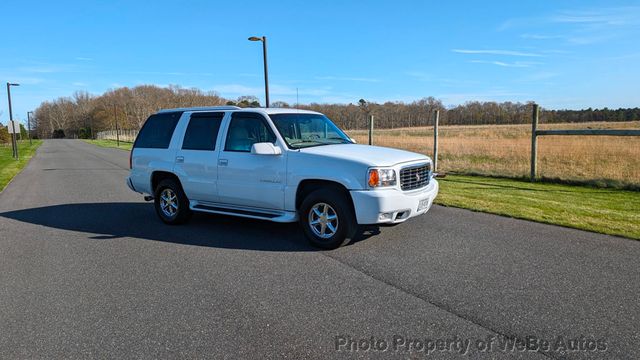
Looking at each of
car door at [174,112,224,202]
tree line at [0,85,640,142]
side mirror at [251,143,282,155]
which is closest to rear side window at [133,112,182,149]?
car door at [174,112,224,202]

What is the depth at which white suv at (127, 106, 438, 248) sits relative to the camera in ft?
18.7

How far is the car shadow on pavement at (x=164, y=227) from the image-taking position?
642 centimetres

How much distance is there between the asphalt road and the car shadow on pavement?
6 cm

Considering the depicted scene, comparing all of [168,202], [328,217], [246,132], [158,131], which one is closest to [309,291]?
[328,217]

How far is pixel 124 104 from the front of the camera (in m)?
126

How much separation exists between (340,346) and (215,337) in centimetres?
97

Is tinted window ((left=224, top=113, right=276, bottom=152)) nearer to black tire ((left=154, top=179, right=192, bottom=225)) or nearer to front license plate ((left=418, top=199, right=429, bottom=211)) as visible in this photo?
black tire ((left=154, top=179, right=192, bottom=225))

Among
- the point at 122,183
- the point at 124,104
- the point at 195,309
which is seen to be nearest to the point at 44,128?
the point at 124,104

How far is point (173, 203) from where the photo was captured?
7.60 metres

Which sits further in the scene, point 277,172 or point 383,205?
point 277,172

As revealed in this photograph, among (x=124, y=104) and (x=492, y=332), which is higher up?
(x=124, y=104)

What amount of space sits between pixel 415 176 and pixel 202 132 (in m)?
3.39

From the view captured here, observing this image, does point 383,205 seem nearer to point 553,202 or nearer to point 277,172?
point 277,172

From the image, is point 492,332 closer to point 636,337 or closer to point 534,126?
point 636,337
